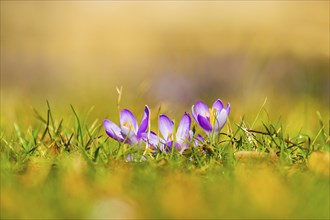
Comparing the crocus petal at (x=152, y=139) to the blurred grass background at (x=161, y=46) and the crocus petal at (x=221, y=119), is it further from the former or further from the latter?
the blurred grass background at (x=161, y=46)

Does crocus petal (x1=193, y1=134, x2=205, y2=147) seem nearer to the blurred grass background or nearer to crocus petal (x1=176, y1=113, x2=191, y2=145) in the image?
crocus petal (x1=176, y1=113, x2=191, y2=145)

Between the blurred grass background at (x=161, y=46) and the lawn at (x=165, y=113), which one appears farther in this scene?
the blurred grass background at (x=161, y=46)

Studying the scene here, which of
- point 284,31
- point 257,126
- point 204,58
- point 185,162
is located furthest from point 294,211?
point 284,31

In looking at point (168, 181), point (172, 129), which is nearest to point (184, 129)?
point (172, 129)

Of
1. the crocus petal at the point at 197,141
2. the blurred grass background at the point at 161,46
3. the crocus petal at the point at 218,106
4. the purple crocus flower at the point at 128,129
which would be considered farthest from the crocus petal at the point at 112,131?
the blurred grass background at the point at 161,46

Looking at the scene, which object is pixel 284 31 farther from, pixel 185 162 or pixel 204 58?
pixel 185 162

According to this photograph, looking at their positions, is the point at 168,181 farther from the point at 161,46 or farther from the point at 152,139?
the point at 161,46
